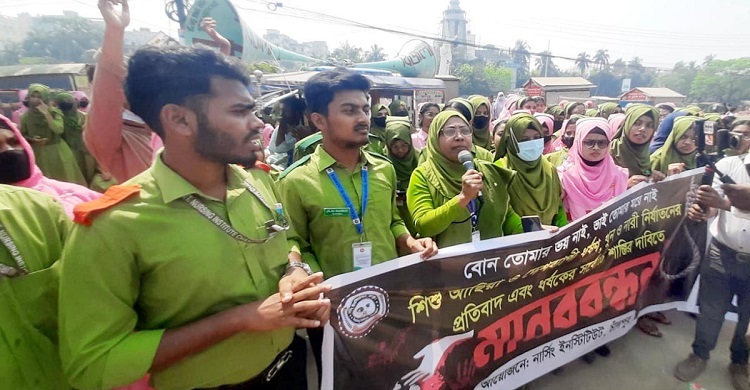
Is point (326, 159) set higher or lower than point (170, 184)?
lower

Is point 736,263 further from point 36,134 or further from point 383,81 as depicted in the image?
point 383,81

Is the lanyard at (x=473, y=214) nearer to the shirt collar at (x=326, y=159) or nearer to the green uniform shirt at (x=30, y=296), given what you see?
the shirt collar at (x=326, y=159)

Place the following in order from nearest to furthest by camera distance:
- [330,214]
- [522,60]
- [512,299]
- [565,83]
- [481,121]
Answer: [330,214]
[512,299]
[481,121]
[565,83]
[522,60]

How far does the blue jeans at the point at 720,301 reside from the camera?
9.15 feet

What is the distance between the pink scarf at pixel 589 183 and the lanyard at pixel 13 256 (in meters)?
3.40

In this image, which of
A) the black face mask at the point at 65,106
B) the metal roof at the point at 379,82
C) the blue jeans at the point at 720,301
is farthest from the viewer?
the metal roof at the point at 379,82

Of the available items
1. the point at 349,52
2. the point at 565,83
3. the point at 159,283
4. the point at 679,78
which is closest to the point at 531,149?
the point at 159,283

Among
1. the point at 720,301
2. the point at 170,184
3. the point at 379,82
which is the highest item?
the point at 379,82

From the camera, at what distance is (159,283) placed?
46.6 inches

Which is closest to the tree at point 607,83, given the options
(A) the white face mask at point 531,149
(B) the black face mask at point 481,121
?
(B) the black face mask at point 481,121

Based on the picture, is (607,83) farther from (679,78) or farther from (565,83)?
(565,83)

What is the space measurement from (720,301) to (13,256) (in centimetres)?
397

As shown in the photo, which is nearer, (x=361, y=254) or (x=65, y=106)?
(x=361, y=254)

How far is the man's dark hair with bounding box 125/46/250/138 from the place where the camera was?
4.00ft
